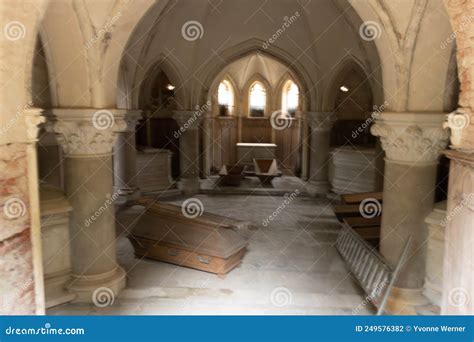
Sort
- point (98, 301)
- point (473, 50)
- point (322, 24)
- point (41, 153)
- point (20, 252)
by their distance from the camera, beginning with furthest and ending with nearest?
point (322, 24)
point (41, 153)
point (98, 301)
point (20, 252)
point (473, 50)

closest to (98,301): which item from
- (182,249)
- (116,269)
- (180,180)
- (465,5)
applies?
(116,269)

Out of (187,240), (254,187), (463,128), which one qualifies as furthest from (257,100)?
(463,128)

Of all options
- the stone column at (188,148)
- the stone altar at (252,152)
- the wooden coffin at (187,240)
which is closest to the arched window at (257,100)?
the stone altar at (252,152)

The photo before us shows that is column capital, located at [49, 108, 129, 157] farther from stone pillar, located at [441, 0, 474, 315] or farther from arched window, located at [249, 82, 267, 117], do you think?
arched window, located at [249, 82, 267, 117]

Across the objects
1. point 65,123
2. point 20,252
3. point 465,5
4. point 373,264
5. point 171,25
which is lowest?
point 373,264

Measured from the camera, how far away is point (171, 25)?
10.9 metres

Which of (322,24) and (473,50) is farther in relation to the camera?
(322,24)

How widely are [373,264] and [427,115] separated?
203cm

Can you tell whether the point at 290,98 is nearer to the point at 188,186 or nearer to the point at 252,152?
the point at 252,152

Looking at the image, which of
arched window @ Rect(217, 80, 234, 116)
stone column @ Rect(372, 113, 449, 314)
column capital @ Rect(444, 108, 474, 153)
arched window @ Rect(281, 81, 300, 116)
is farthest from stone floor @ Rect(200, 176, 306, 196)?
column capital @ Rect(444, 108, 474, 153)

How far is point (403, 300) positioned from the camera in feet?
17.0

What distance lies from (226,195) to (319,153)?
295cm

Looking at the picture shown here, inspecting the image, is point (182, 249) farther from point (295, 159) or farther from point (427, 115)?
point (295, 159)

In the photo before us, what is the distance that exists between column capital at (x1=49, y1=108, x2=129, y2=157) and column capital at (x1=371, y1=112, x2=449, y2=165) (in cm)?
335
